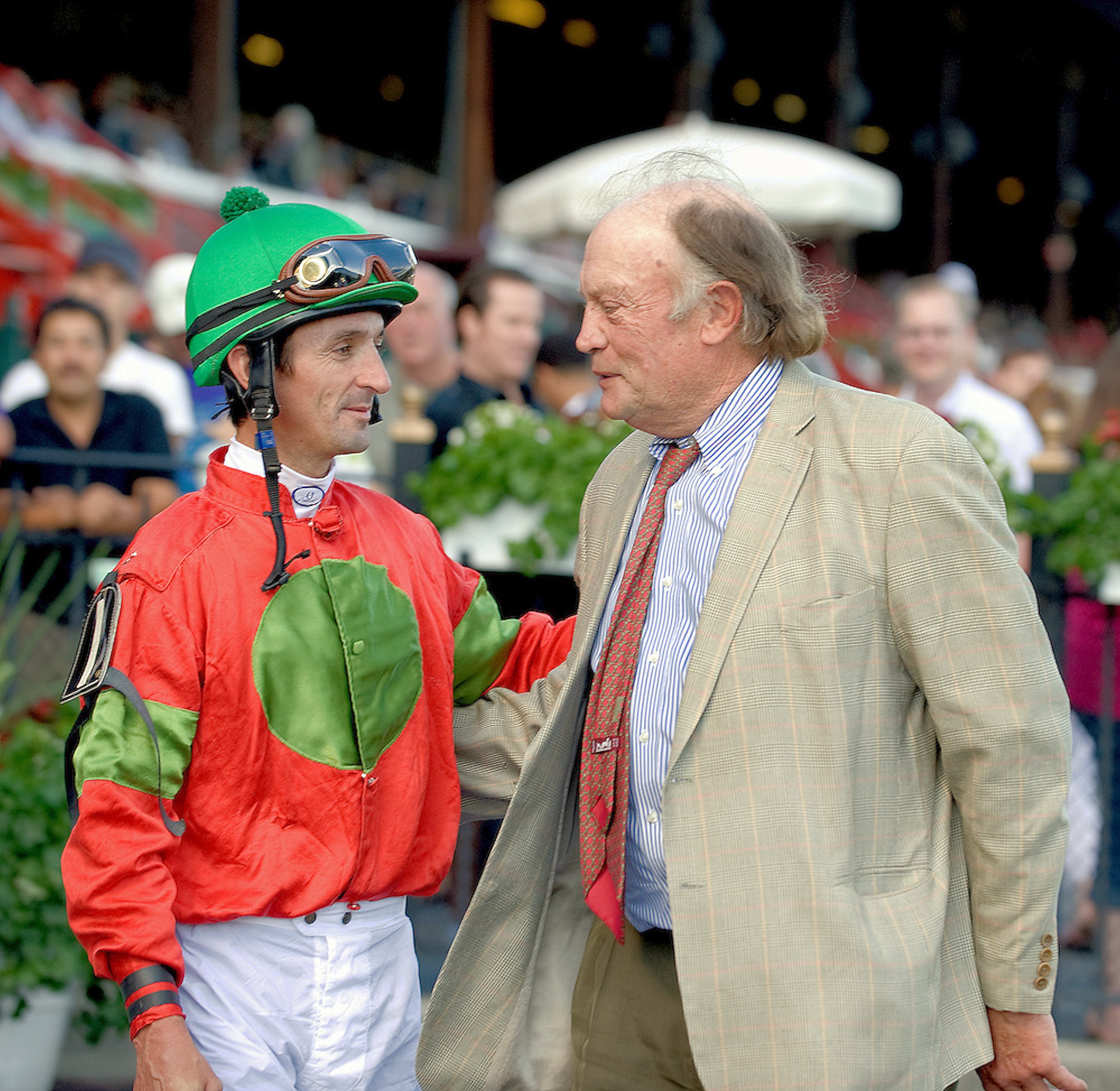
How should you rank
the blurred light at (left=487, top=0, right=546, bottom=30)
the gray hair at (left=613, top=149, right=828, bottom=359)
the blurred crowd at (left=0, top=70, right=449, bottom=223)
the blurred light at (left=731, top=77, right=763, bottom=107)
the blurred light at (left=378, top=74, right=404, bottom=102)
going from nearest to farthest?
1. the gray hair at (left=613, top=149, right=828, bottom=359)
2. the blurred crowd at (left=0, top=70, right=449, bottom=223)
3. the blurred light at (left=487, top=0, right=546, bottom=30)
4. the blurred light at (left=378, top=74, right=404, bottom=102)
5. the blurred light at (left=731, top=77, right=763, bottom=107)

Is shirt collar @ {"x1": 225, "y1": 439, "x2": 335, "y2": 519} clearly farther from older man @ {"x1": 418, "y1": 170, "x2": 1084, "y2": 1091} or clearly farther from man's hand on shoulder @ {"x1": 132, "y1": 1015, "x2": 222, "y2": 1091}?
man's hand on shoulder @ {"x1": 132, "y1": 1015, "x2": 222, "y2": 1091}

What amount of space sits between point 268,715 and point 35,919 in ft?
5.44

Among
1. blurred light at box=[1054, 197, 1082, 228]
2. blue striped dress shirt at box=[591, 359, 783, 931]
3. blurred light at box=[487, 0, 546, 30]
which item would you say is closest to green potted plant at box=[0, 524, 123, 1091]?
blue striped dress shirt at box=[591, 359, 783, 931]

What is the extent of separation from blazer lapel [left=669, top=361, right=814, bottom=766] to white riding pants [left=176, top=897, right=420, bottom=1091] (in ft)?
2.09

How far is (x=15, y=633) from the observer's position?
4.24 m

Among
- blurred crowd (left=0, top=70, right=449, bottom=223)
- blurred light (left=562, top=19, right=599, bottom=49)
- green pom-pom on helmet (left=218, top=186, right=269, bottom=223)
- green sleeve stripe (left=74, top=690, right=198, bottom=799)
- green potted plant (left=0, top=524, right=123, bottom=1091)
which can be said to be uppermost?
blurred light (left=562, top=19, right=599, bottom=49)

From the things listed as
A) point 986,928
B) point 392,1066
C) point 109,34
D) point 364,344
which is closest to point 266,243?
point 364,344

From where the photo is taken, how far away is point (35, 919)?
3.45 metres

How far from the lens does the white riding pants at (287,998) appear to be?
85.7 inches

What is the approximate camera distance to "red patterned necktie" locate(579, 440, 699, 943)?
2324 millimetres

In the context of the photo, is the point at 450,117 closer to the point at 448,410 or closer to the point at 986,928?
the point at 448,410

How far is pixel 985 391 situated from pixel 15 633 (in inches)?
151

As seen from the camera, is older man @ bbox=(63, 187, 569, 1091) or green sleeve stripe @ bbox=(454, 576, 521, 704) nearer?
older man @ bbox=(63, 187, 569, 1091)

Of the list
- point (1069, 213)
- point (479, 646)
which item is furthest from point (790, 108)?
point (479, 646)
